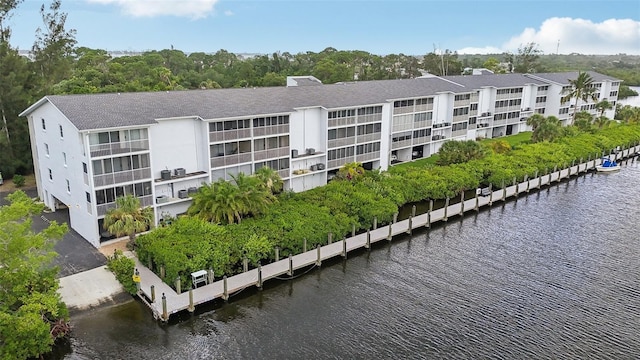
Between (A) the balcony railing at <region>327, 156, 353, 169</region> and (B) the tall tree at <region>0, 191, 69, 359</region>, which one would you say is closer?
(B) the tall tree at <region>0, 191, 69, 359</region>

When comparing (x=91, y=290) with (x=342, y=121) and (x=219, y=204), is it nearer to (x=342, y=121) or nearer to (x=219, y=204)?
(x=219, y=204)

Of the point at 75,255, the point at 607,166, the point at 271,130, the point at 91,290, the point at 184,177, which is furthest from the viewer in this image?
the point at 607,166

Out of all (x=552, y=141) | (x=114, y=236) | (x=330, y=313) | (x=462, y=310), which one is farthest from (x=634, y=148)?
(x=114, y=236)

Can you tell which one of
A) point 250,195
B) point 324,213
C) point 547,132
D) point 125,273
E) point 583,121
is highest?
point 583,121

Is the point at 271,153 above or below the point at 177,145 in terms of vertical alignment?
below

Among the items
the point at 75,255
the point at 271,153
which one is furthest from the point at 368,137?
the point at 75,255

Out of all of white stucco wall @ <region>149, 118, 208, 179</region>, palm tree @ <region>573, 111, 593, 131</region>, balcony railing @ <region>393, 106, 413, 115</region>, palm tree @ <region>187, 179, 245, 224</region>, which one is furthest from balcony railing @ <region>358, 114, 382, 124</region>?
palm tree @ <region>573, 111, 593, 131</region>

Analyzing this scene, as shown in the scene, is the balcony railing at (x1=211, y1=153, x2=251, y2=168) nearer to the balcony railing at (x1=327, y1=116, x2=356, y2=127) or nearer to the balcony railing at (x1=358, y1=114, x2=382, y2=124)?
the balcony railing at (x1=327, y1=116, x2=356, y2=127)
